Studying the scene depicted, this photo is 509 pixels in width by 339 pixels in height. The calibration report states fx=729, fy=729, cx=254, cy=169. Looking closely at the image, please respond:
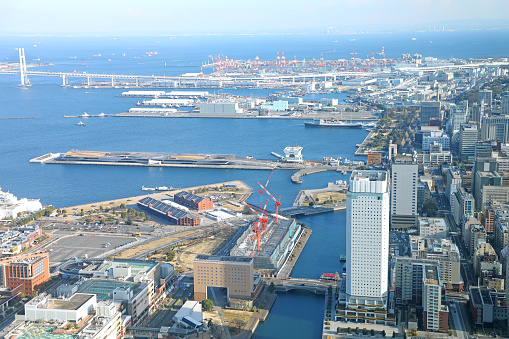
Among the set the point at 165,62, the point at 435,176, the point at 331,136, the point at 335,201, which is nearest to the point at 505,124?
the point at 435,176

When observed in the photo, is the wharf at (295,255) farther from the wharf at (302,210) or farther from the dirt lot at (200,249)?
the dirt lot at (200,249)

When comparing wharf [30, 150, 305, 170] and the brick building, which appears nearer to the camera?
the brick building

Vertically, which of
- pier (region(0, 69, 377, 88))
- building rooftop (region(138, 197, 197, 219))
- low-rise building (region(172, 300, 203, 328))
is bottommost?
low-rise building (region(172, 300, 203, 328))

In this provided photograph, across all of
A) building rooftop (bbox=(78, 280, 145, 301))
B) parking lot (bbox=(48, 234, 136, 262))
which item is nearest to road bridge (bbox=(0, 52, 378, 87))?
parking lot (bbox=(48, 234, 136, 262))

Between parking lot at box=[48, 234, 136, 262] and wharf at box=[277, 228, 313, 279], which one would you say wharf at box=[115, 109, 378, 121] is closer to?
wharf at box=[277, 228, 313, 279]

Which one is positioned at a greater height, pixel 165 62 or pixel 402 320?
pixel 165 62

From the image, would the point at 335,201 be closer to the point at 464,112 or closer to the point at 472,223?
the point at 472,223

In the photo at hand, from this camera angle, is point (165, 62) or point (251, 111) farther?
point (165, 62)
